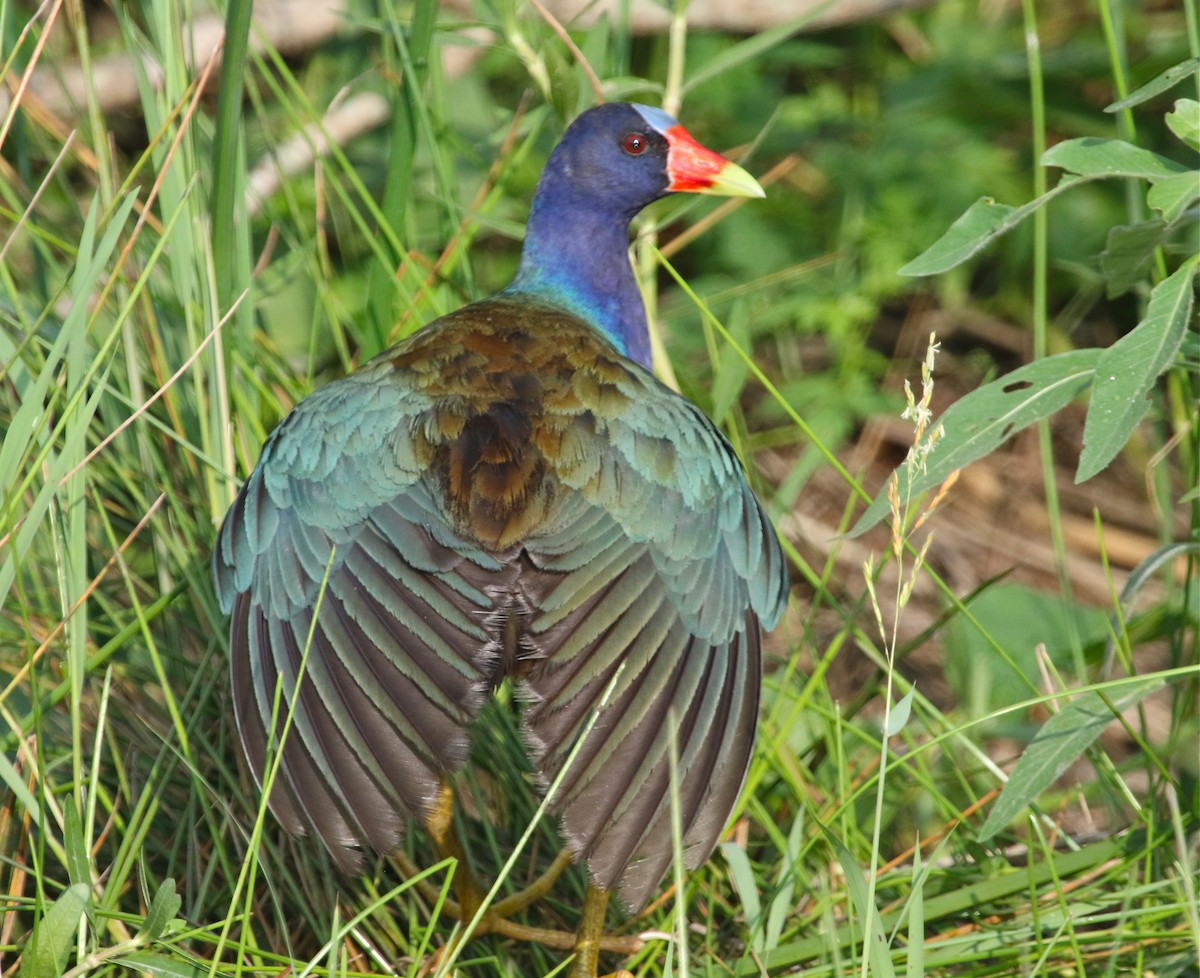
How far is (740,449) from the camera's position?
2.81 m

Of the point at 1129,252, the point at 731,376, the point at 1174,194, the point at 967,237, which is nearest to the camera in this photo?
the point at 1174,194

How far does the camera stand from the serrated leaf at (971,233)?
6.11ft

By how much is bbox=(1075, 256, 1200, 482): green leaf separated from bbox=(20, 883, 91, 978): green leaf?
1.14 m

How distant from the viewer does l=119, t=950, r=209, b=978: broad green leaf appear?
1.69 metres

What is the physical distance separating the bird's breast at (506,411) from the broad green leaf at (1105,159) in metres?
0.65

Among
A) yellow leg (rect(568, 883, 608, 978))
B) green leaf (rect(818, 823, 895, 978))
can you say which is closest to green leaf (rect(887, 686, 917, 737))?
green leaf (rect(818, 823, 895, 978))

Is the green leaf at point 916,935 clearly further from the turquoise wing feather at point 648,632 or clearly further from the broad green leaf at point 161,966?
the broad green leaf at point 161,966

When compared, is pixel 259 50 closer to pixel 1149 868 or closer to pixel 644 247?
pixel 644 247

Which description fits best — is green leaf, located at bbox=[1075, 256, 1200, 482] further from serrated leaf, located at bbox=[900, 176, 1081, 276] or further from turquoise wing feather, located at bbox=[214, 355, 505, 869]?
turquoise wing feather, located at bbox=[214, 355, 505, 869]

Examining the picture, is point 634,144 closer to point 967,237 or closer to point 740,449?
point 740,449

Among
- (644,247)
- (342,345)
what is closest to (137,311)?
(342,345)

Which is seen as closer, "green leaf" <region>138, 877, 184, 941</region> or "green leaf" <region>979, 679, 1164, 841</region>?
"green leaf" <region>138, 877, 184, 941</region>

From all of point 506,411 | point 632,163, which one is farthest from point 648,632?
point 632,163

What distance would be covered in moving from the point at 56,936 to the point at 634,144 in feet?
5.84
